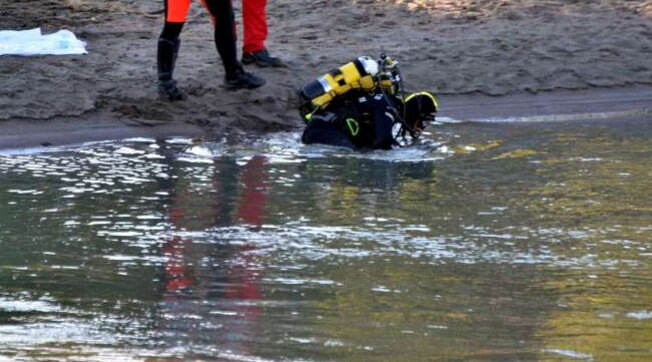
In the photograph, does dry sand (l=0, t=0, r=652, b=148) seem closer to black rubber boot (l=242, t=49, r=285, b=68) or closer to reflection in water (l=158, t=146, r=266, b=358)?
black rubber boot (l=242, t=49, r=285, b=68)

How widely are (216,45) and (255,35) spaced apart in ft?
2.35

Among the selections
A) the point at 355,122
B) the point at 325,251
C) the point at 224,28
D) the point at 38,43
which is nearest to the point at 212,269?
the point at 325,251

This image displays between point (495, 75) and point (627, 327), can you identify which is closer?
point (627, 327)

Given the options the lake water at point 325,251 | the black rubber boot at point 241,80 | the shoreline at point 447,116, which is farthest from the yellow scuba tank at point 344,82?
the black rubber boot at point 241,80

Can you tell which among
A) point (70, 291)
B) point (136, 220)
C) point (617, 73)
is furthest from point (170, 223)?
point (617, 73)

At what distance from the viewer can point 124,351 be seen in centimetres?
509

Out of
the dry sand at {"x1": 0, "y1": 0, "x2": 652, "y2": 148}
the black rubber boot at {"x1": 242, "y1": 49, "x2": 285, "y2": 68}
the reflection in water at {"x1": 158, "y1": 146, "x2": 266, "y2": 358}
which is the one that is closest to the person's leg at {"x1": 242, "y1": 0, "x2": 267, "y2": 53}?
the black rubber boot at {"x1": 242, "y1": 49, "x2": 285, "y2": 68}

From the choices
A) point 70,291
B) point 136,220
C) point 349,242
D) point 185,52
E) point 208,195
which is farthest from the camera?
point 185,52

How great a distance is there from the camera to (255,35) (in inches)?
439

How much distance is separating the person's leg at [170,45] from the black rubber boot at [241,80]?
0.45m

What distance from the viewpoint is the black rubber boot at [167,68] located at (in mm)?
10055

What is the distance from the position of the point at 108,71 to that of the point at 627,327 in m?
6.22

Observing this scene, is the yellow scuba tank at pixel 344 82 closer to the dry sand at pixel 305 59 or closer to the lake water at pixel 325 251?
the lake water at pixel 325 251

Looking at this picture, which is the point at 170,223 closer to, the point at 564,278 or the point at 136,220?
the point at 136,220
